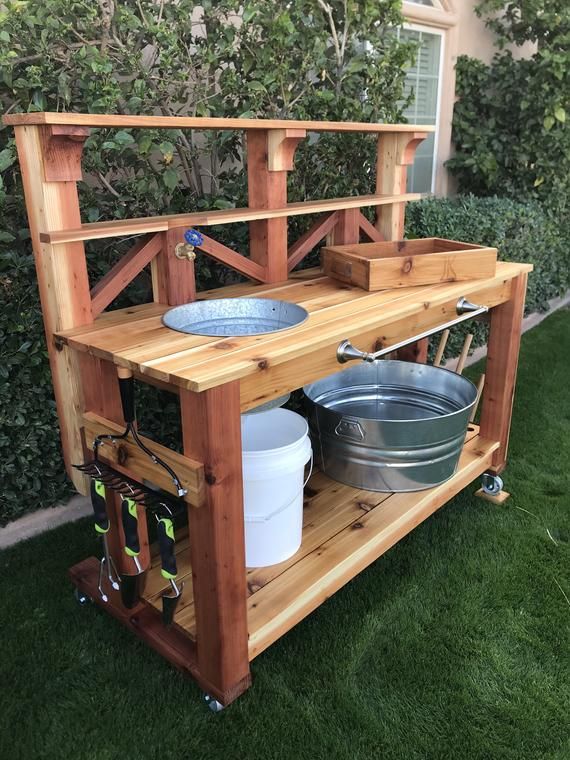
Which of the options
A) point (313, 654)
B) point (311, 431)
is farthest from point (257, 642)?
point (311, 431)

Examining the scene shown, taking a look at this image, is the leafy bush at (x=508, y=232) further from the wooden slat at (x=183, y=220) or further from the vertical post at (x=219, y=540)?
the vertical post at (x=219, y=540)

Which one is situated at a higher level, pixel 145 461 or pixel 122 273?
pixel 122 273

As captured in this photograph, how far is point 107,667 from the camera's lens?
2.10m

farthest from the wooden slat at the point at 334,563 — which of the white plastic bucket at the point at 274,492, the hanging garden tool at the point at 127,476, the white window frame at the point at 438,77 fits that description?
the white window frame at the point at 438,77

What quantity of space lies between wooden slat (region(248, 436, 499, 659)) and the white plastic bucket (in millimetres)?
102

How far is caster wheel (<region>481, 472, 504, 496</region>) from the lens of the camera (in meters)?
3.08

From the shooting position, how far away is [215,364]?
5.53 ft

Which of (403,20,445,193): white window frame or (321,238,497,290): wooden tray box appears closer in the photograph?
(321,238,497,290): wooden tray box

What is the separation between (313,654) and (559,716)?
768mm

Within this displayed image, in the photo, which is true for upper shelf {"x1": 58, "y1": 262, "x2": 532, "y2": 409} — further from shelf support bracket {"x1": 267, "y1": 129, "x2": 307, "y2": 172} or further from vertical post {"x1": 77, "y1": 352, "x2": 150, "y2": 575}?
shelf support bracket {"x1": 267, "y1": 129, "x2": 307, "y2": 172}

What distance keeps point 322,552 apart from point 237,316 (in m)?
0.91

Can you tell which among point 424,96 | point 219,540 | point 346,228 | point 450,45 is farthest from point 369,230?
point 450,45

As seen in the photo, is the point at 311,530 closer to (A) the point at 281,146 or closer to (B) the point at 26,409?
(B) the point at 26,409

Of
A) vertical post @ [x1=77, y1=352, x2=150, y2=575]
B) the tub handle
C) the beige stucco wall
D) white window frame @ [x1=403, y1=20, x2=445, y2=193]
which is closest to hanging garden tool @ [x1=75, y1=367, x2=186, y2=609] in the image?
vertical post @ [x1=77, y1=352, x2=150, y2=575]
